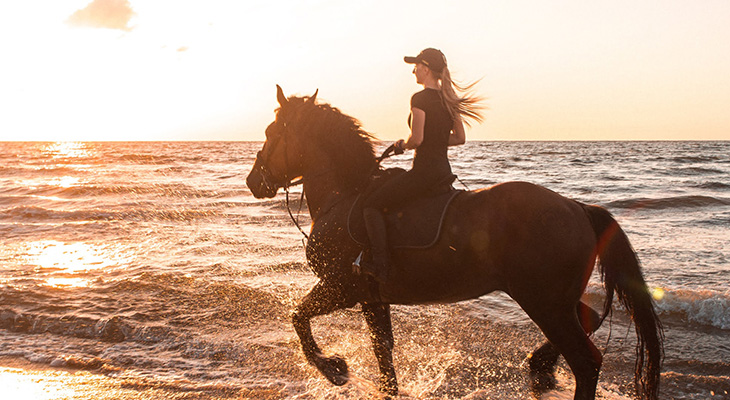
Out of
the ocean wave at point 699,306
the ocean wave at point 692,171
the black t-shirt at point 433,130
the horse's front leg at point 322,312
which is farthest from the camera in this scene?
the ocean wave at point 692,171

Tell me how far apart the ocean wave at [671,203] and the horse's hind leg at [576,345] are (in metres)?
15.9

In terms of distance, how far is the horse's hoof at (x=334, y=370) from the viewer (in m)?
4.88

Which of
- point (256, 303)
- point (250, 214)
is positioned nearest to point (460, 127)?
point (256, 303)

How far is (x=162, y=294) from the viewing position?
8359 millimetres

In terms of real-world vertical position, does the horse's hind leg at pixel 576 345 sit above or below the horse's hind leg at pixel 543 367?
above

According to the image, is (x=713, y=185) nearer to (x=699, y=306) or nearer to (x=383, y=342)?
(x=699, y=306)

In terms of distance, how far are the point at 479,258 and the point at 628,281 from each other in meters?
1.27

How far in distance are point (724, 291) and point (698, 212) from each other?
10.2m

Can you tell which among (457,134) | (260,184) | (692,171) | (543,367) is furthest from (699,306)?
(692,171)

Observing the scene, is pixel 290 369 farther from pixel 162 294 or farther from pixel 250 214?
pixel 250 214

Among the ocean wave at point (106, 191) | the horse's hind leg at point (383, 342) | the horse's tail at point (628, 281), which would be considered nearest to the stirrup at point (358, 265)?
the horse's hind leg at point (383, 342)

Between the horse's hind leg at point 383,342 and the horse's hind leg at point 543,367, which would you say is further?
the horse's hind leg at point 543,367

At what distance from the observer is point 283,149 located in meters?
5.32

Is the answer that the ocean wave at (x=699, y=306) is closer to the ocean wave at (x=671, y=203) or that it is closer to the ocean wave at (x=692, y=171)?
the ocean wave at (x=671, y=203)
